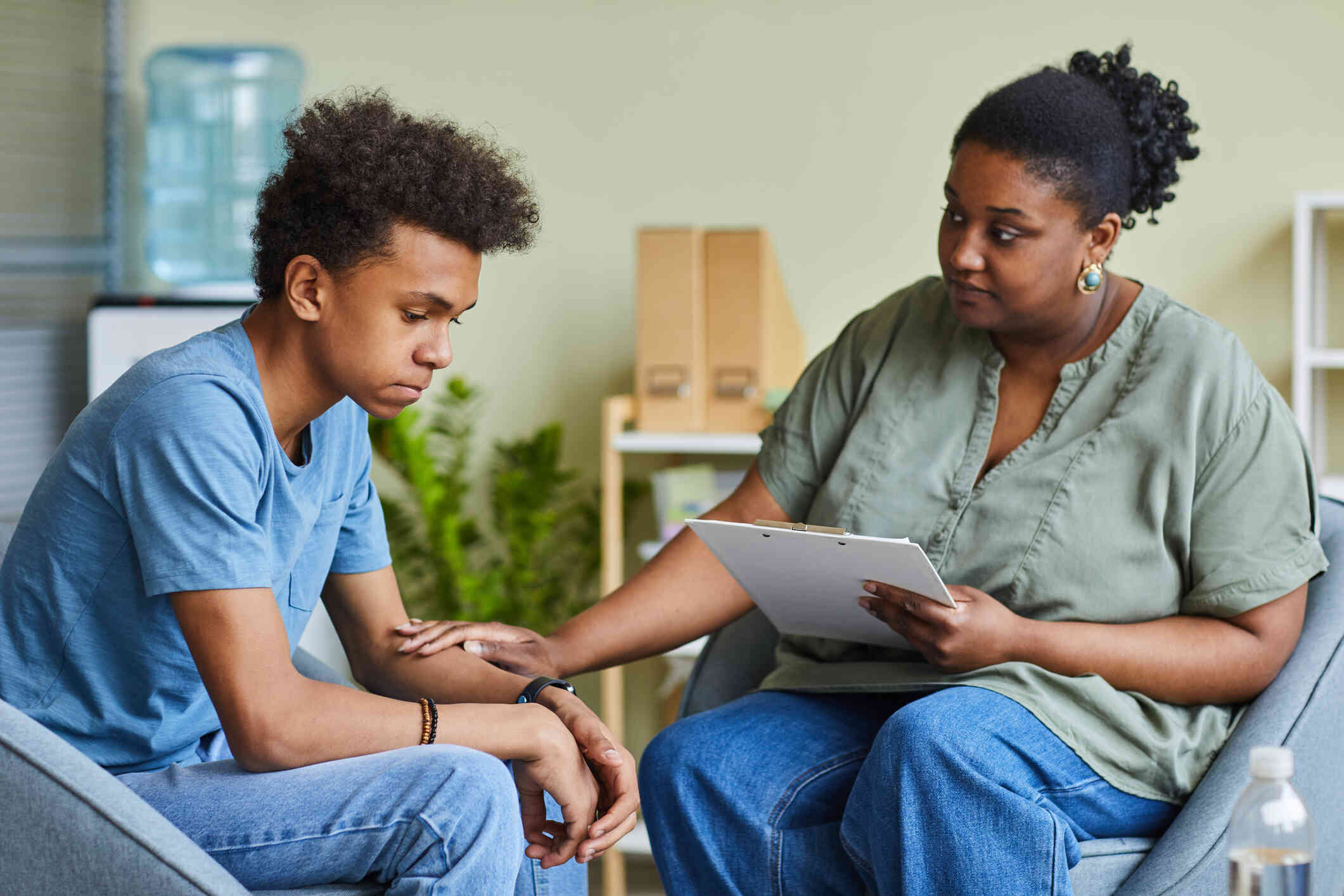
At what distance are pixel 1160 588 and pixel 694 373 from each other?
4.23 ft

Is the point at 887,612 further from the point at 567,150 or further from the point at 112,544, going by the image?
the point at 567,150

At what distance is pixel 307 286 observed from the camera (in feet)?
3.93

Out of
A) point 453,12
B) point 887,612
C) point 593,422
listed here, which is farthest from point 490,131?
point 887,612

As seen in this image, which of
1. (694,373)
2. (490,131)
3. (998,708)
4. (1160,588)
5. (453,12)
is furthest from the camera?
(453,12)

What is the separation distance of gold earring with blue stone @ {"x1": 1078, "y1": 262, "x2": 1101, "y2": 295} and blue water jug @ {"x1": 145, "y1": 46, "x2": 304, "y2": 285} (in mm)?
2178

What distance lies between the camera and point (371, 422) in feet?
9.60

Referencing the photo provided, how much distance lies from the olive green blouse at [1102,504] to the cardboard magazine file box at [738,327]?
918 mm

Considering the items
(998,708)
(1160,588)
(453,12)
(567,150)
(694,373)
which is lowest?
(998,708)

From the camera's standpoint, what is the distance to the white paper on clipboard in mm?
1267

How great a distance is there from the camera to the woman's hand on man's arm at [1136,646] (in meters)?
1.39

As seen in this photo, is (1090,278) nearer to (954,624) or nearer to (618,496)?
(954,624)

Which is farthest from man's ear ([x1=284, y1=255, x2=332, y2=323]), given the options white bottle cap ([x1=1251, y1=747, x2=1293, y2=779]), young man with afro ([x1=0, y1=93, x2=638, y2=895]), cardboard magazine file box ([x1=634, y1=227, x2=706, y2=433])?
cardboard magazine file box ([x1=634, y1=227, x2=706, y2=433])

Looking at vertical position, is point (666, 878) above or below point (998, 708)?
below

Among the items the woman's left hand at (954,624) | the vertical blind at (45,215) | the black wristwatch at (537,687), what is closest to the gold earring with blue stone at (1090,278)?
the woman's left hand at (954,624)
